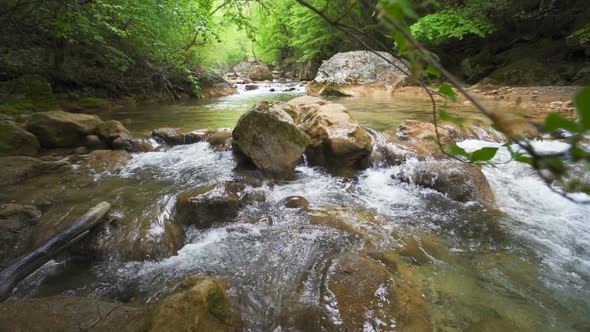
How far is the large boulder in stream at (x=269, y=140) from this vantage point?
4.68 metres

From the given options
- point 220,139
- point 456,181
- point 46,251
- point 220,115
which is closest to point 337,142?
point 456,181

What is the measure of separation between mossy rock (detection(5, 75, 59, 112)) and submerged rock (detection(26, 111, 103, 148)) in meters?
2.52

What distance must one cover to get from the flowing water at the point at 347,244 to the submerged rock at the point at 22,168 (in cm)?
24

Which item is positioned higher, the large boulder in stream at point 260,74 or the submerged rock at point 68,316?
the large boulder in stream at point 260,74

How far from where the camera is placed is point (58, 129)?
560 centimetres

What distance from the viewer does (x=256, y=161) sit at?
469 cm

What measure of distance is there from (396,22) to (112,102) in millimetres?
12764

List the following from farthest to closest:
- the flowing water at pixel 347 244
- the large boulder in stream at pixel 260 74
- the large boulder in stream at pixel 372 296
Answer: the large boulder in stream at pixel 260 74, the flowing water at pixel 347 244, the large boulder in stream at pixel 372 296

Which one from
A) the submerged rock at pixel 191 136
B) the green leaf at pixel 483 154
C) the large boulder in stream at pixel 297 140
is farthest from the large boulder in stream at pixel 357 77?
the green leaf at pixel 483 154

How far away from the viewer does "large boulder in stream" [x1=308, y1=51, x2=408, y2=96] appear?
1366 centimetres

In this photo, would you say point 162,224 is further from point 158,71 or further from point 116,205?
point 158,71

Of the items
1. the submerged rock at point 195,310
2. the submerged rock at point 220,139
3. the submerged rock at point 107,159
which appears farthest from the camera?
the submerged rock at point 220,139

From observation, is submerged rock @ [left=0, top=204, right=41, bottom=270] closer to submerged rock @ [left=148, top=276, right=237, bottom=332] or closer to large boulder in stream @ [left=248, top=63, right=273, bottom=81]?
submerged rock @ [left=148, top=276, right=237, bottom=332]

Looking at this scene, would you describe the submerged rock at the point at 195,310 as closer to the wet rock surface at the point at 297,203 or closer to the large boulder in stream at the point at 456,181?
the wet rock surface at the point at 297,203
